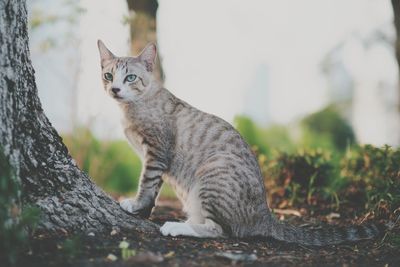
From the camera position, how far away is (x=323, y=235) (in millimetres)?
3721

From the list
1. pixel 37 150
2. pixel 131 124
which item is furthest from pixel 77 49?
pixel 37 150

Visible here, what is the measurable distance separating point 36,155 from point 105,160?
5.36m

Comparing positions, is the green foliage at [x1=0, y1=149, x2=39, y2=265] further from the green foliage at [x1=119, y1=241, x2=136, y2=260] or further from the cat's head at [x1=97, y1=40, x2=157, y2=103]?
the cat's head at [x1=97, y1=40, x2=157, y2=103]

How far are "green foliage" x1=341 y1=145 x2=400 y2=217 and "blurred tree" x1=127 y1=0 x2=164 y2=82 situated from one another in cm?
332

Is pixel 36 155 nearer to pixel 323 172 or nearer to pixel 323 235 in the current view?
pixel 323 235

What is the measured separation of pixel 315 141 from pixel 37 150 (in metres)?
7.84

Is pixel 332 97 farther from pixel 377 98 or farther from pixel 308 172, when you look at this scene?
pixel 308 172

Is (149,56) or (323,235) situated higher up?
(149,56)

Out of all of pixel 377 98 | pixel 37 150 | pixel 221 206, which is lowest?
pixel 221 206

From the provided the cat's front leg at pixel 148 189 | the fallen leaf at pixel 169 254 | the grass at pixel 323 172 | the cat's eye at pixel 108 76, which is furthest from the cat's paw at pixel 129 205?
the grass at pixel 323 172

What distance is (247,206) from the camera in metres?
3.62

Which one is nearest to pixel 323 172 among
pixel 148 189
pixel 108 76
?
pixel 148 189

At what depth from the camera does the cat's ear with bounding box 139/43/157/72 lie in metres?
4.50

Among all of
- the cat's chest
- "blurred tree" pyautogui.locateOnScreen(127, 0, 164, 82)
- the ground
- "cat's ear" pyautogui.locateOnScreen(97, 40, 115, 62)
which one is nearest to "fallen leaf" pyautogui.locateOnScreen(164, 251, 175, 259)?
the ground
